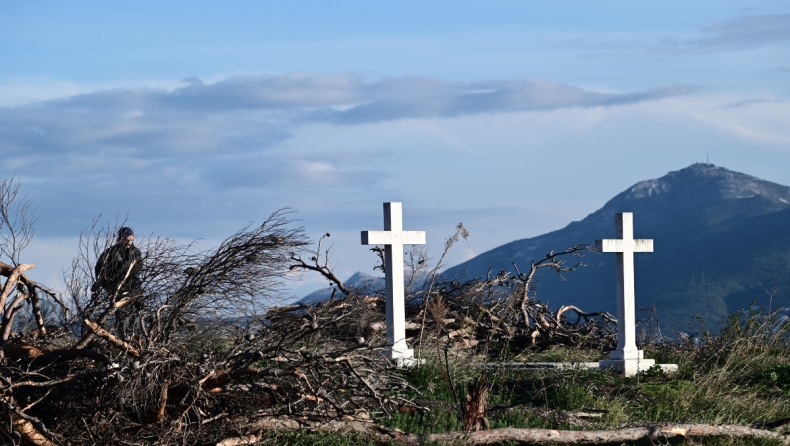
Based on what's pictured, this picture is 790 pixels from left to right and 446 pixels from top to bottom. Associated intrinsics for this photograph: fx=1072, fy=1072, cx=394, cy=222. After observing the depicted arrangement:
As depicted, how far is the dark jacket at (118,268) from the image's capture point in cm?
1012

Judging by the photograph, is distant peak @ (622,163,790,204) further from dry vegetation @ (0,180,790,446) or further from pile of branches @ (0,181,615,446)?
pile of branches @ (0,181,615,446)

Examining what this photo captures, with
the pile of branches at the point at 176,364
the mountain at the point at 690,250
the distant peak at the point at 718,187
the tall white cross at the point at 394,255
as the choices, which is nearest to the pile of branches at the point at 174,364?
the pile of branches at the point at 176,364

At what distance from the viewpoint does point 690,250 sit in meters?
155

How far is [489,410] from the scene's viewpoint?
10.6m

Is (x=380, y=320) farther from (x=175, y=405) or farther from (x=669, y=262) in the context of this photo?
→ (x=669, y=262)

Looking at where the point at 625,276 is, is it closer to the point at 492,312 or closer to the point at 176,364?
the point at 492,312

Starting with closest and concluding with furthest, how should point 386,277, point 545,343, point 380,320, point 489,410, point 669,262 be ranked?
point 489,410 → point 386,277 → point 380,320 → point 545,343 → point 669,262

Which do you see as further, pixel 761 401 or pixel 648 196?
pixel 648 196

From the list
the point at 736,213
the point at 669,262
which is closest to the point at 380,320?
the point at 669,262

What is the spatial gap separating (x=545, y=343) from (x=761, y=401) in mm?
4951

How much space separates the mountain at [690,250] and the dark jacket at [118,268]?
86.3 meters

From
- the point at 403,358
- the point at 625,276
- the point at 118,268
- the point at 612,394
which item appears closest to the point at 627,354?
the point at 625,276

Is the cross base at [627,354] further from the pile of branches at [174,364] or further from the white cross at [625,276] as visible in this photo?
the pile of branches at [174,364]

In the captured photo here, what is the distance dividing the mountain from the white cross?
263ft
